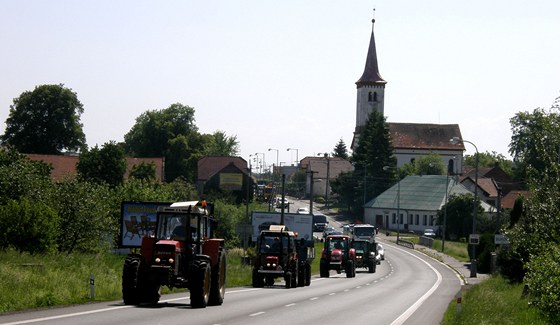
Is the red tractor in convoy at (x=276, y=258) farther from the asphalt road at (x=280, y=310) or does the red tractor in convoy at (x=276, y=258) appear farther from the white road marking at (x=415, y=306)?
the white road marking at (x=415, y=306)

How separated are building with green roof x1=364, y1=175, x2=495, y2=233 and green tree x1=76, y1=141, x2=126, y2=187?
4540 centimetres

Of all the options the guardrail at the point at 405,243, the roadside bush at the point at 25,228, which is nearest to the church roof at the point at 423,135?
the guardrail at the point at 405,243

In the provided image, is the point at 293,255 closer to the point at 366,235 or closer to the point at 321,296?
the point at 321,296

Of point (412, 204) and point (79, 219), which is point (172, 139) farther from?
Answer: point (79, 219)

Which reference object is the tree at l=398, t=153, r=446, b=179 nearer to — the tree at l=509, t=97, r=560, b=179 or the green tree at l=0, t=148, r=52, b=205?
the tree at l=509, t=97, r=560, b=179

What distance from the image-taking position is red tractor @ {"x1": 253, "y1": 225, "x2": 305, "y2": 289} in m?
42.2

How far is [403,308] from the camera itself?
33.7m

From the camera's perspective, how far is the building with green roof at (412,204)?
140 m

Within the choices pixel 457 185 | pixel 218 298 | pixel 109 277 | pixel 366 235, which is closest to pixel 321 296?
pixel 109 277

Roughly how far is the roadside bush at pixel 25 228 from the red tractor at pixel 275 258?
47.5 feet

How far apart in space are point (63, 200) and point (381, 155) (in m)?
97.9

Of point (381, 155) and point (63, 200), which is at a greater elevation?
point (381, 155)

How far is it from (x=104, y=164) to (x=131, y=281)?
7885cm

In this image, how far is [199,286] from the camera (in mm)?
26953
